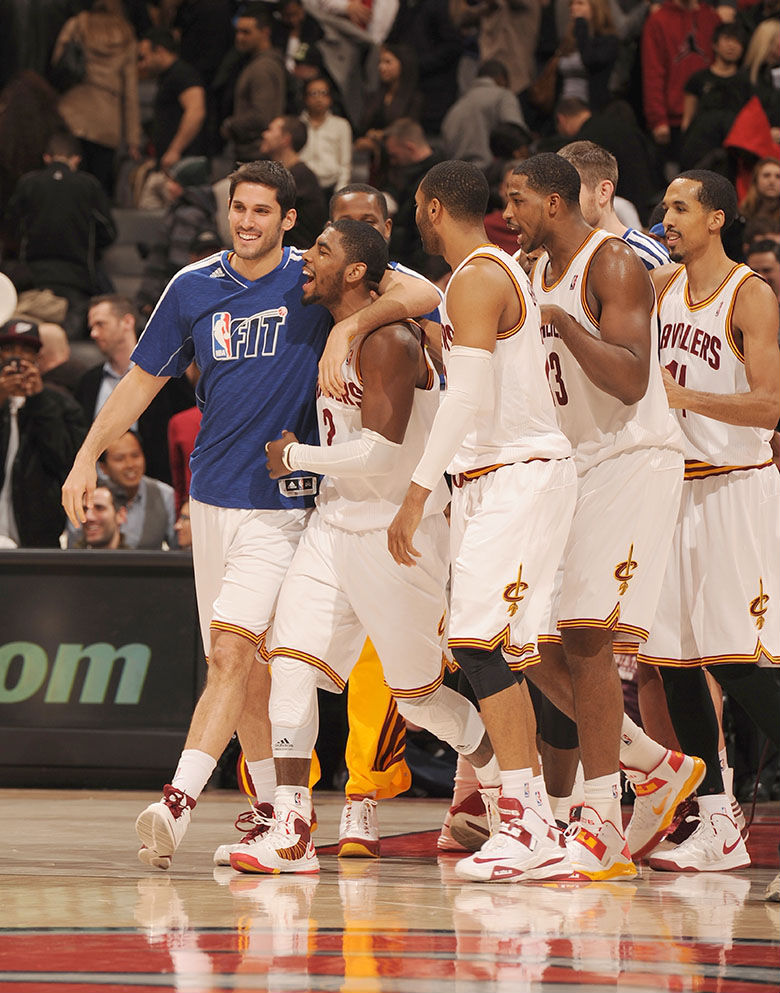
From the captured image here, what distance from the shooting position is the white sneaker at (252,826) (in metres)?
5.83

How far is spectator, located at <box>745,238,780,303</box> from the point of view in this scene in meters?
9.35

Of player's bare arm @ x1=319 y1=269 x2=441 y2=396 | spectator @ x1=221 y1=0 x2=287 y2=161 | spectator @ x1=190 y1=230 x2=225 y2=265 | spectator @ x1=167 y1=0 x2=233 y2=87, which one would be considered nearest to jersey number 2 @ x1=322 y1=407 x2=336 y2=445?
player's bare arm @ x1=319 y1=269 x2=441 y2=396

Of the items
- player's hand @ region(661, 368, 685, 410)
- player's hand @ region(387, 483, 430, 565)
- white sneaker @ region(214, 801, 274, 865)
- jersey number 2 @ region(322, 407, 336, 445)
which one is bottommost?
white sneaker @ region(214, 801, 274, 865)

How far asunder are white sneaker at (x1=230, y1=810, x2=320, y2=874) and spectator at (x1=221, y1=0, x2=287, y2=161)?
27.2 ft

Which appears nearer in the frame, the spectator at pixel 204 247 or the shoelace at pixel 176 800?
the shoelace at pixel 176 800

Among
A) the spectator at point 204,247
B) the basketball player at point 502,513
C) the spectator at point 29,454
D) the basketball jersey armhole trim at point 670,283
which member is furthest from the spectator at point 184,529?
the basketball player at point 502,513

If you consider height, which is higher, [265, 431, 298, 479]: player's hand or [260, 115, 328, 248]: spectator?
[260, 115, 328, 248]: spectator

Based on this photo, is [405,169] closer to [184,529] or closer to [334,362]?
[184,529]

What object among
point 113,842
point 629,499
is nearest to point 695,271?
point 629,499

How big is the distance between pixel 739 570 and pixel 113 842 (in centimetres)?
252

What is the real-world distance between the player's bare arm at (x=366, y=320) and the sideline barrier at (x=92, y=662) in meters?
3.13

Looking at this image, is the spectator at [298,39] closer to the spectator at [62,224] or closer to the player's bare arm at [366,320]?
the spectator at [62,224]

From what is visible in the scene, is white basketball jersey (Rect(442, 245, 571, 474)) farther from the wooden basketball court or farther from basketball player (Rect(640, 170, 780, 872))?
the wooden basketball court

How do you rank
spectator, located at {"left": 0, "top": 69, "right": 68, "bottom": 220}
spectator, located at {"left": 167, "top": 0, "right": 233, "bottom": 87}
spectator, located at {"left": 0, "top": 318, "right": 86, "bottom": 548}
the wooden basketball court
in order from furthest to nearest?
spectator, located at {"left": 167, "top": 0, "right": 233, "bottom": 87} < spectator, located at {"left": 0, "top": 69, "right": 68, "bottom": 220} < spectator, located at {"left": 0, "top": 318, "right": 86, "bottom": 548} < the wooden basketball court
